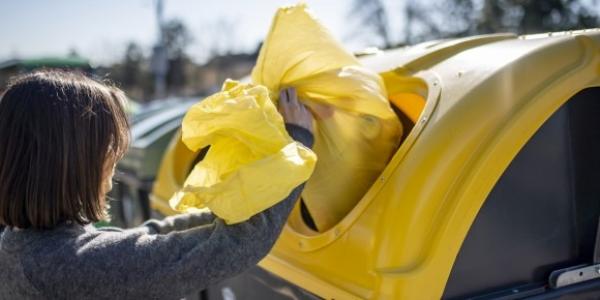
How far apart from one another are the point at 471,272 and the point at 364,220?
292 millimetres

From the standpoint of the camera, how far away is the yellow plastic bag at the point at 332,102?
1561 mm

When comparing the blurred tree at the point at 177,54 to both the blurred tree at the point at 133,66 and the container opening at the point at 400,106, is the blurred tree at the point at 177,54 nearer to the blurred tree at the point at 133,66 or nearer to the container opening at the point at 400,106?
the blurred tree at the point at 133,66

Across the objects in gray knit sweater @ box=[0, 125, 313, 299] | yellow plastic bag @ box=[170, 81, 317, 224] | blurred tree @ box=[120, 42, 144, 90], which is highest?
yellow plastic bag @ box=[170, 81, 317, 224]

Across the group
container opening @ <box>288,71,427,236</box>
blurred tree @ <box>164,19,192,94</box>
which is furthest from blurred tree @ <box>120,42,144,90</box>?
container opening @ <box>288,71,427,236</box>

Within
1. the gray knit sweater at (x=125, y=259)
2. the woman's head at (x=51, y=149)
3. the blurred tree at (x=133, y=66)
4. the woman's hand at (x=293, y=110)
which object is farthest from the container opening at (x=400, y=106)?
the blurred tree at (x=133, y=66)

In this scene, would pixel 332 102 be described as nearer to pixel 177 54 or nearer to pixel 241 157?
pixel 241 157

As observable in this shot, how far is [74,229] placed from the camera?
121 centimetres

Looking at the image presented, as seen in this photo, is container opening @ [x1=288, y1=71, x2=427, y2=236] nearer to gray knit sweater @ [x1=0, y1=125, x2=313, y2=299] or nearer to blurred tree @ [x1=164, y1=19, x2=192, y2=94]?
gray knit sweater @ [x1=0, y1=125, x2=313, y2=299]

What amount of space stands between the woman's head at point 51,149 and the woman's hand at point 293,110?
431mm

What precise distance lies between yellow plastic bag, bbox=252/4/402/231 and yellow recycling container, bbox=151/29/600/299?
129 mm

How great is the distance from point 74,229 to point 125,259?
0.52ft

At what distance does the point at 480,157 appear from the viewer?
1354 millimetres

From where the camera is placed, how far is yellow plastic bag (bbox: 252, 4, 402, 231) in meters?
1.56

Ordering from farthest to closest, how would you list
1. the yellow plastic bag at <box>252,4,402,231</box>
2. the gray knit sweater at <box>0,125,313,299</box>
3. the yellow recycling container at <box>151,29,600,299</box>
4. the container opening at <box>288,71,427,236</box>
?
1. the container opening at <box>288,71,427,236</box>
2. the yellow plastic bag at <box>252,4,402,231</box>
3. the yellow recycling container at <box>151,29,600,299</box>
4. the gray knit sweater at <box>0,125,313,299</box>
